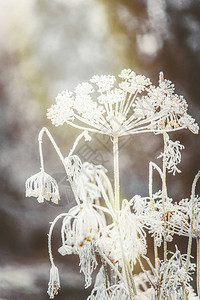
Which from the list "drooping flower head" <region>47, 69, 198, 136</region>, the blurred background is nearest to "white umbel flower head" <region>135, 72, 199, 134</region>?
"drooping flower head" <region>47, 69, 198, 136</region>

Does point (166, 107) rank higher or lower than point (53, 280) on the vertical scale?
higher

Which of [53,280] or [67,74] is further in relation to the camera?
[67,74]

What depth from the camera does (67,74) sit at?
1.87 m

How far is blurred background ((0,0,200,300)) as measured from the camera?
186cm

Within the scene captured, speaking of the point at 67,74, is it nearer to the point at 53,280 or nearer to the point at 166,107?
the point at 166,107

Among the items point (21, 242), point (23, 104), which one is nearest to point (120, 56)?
point (23, 104)

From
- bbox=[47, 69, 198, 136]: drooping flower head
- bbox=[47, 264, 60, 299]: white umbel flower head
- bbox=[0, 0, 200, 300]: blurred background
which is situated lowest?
bbox=[47, 264, 60, 299]: white umbel flower head

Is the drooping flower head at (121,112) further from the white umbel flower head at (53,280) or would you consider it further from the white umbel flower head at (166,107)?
the white umbel flower head at (53,280)

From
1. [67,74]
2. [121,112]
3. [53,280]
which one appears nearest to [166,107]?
[121,112]

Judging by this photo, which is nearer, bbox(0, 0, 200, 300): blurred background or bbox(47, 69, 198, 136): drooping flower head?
bbox(47, 69, 198, 136): drooping flower head

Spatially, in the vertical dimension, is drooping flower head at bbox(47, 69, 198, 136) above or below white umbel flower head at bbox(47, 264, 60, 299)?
above

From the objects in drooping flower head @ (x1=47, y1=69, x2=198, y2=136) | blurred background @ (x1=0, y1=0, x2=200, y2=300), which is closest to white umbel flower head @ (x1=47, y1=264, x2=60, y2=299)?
drooping flower head @ (x1=47, y1=69, x2=198, y2=136)

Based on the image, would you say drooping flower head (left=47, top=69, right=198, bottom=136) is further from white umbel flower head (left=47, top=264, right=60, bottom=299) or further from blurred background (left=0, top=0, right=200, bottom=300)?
blurred background (left=0, top=0, right=200, bottom=300)

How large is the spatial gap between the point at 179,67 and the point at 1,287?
145 centimetres
